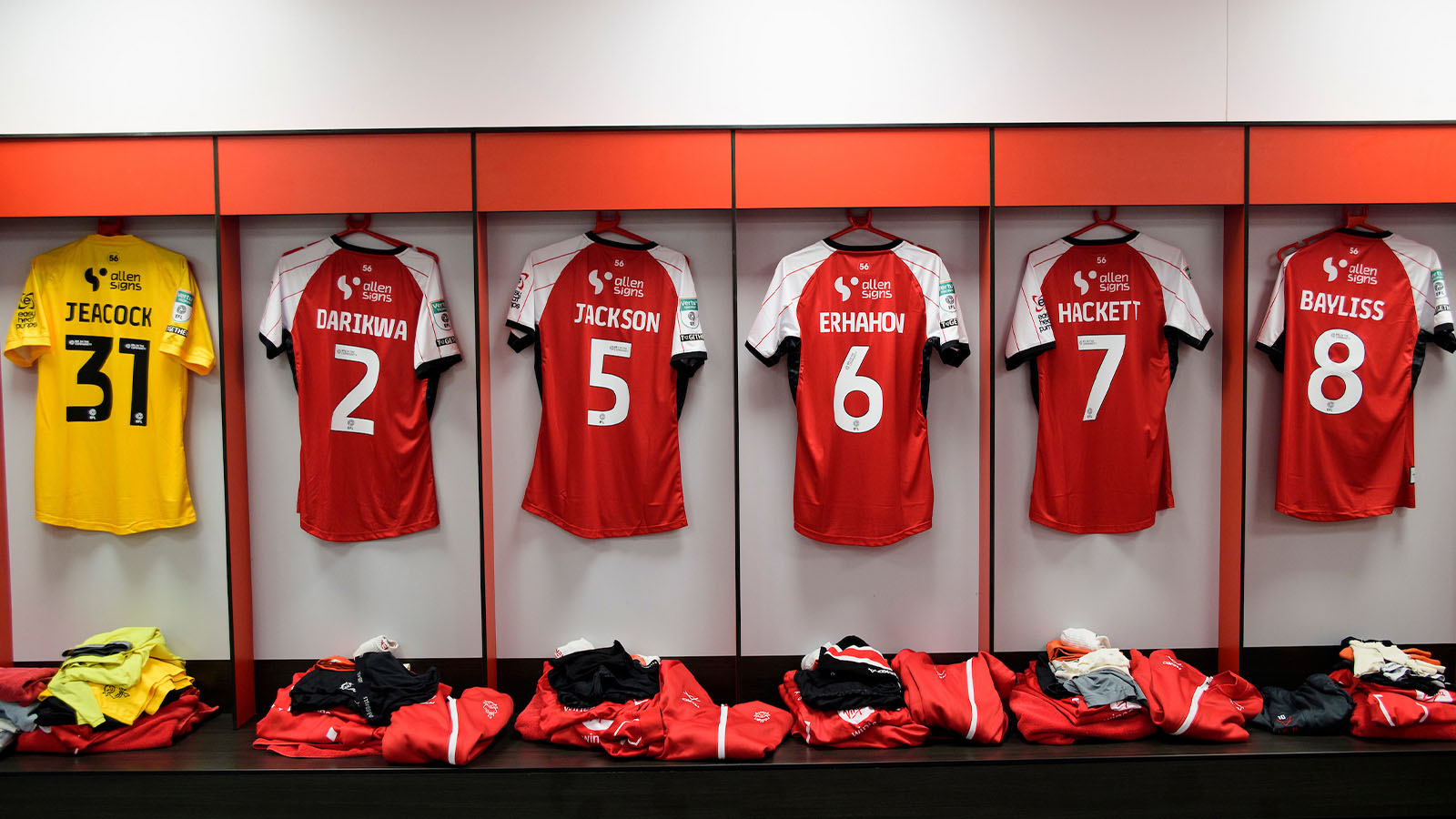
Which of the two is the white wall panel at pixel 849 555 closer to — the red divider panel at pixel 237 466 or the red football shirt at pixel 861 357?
the red football shirt at pixel 861 357

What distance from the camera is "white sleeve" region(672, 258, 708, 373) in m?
2.70

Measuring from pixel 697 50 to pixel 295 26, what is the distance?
4.52 ft

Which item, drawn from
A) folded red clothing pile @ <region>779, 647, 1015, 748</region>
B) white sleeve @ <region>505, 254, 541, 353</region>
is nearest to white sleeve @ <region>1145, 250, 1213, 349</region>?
folded red clothing pile @ <region>779, 647, 1015, 748</region>

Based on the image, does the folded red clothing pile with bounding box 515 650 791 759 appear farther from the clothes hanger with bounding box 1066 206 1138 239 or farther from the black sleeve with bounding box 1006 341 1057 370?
the clothes hanger with bounding box 1066 206 1138 239

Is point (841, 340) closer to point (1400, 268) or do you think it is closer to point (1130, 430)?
point (1130, 430)

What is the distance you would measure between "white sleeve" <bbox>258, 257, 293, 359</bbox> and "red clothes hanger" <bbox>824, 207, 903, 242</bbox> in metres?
1.95

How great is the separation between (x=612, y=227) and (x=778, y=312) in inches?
26.8

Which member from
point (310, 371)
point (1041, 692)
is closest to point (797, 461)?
point (1041, 692)

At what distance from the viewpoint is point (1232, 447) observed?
2791mm

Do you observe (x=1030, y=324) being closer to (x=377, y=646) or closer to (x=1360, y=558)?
(x=1360, y=558)

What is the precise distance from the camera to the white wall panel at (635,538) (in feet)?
9.30

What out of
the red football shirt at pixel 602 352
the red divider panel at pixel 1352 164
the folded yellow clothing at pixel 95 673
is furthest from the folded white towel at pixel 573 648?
the red divider panel at pixel 1352 164

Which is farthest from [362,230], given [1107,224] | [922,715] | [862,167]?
[1107,224]

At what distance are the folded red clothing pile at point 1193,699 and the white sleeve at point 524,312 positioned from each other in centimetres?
241
